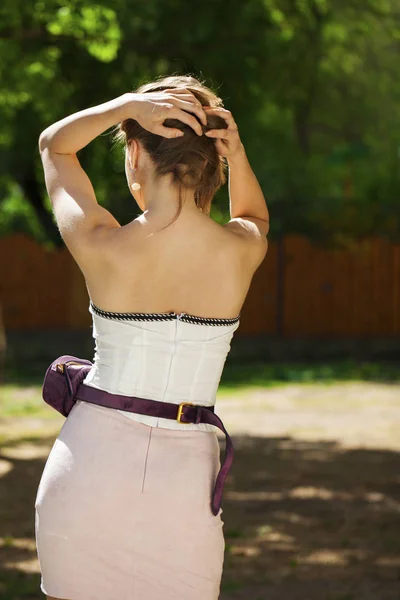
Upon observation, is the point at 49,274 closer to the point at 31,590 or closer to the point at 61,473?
the point at 31,590

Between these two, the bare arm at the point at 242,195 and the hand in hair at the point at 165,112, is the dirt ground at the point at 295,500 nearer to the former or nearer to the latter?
the bare arm at the point at 242,195

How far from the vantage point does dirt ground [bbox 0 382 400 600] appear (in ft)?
20.2

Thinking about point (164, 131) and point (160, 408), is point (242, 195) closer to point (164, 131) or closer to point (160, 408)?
point (164, 131)

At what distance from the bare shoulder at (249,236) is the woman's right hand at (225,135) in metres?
0.17

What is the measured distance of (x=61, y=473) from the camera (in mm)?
2529

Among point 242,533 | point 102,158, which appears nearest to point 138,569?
point 242,533

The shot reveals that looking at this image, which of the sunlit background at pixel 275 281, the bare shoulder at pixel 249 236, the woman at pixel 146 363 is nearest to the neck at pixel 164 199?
the woman at pixel 146 363

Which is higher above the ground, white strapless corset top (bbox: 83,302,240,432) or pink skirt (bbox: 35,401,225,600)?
white strapless corset top (bbox: 83,302,240,432)

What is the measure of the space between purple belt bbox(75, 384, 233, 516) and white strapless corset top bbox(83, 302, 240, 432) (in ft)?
0.03

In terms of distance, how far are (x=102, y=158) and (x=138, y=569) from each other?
1749 cm

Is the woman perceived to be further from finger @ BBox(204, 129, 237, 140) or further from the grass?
the grass

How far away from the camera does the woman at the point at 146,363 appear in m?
2.52

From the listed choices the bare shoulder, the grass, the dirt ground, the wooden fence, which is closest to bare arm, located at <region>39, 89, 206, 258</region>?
the bare shoulder

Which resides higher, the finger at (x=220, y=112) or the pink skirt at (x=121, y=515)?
the finger at (x=220, y=112)
